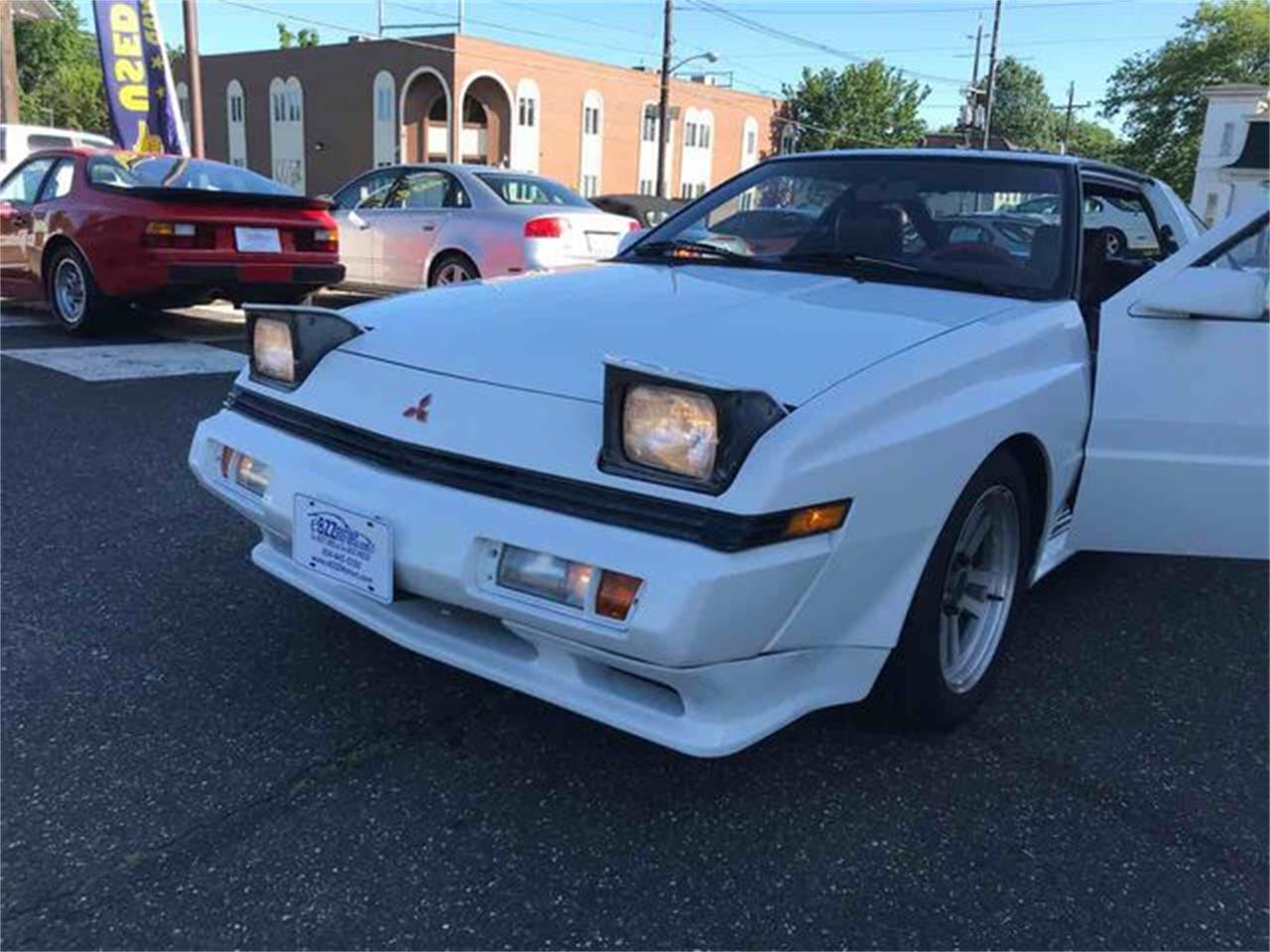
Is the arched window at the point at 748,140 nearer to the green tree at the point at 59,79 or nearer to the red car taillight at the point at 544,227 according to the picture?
the green tree at the point at 59,79

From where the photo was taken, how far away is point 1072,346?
2791 millimetres

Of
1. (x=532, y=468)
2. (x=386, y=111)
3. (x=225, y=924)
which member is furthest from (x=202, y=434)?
(x=386, y=111)

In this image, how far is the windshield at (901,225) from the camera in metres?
2.96

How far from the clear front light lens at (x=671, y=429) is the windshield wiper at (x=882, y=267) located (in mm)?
1267

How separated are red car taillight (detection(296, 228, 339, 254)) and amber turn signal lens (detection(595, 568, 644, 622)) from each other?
6564 mm

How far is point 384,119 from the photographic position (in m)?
43.2

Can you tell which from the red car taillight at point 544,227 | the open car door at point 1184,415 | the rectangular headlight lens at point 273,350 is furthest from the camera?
the red car taillight at point 544,227

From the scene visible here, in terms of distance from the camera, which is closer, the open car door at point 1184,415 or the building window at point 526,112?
the open car door at point 1184,415

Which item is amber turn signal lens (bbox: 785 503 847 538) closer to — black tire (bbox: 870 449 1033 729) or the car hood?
the car hood

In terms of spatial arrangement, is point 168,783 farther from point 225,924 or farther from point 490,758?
point 490,758

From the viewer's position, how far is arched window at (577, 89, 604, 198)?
155ft

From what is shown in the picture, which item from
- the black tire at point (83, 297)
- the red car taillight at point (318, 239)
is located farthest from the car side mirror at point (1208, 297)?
the black tire at point (83, 297)

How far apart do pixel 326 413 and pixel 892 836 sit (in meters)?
1.53

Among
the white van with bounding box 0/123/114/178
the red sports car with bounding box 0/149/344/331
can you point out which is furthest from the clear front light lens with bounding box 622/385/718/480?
the white van with bounding box 0/123/114/178
